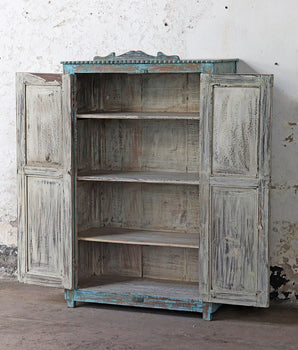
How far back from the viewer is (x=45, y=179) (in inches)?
180

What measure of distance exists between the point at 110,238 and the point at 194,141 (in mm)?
902

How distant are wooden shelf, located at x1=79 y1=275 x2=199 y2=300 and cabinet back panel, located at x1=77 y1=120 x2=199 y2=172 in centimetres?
81

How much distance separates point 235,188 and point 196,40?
3.88ft

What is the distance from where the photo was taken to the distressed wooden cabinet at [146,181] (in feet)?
13.7

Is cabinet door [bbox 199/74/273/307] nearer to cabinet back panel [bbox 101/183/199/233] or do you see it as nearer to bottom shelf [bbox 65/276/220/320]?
bottom shelf [bbox 65/276/220/320]

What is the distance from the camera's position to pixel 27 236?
15.3 feet

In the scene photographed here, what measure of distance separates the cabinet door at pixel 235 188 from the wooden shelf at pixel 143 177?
201 mm

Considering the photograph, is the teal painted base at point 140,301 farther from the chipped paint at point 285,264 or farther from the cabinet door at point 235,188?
the chipped paint at point 285,264

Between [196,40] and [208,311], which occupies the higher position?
[196,40]

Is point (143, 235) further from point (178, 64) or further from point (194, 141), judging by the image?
point (178, 64)

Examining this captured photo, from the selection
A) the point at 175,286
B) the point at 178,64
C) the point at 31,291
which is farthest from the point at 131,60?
the point at 31,291

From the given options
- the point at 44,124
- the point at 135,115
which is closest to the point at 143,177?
the point at 135,115

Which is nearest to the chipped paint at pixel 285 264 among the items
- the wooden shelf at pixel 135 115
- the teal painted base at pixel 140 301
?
the teal painted base at pixel 140 301

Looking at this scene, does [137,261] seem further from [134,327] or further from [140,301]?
[134,327]
